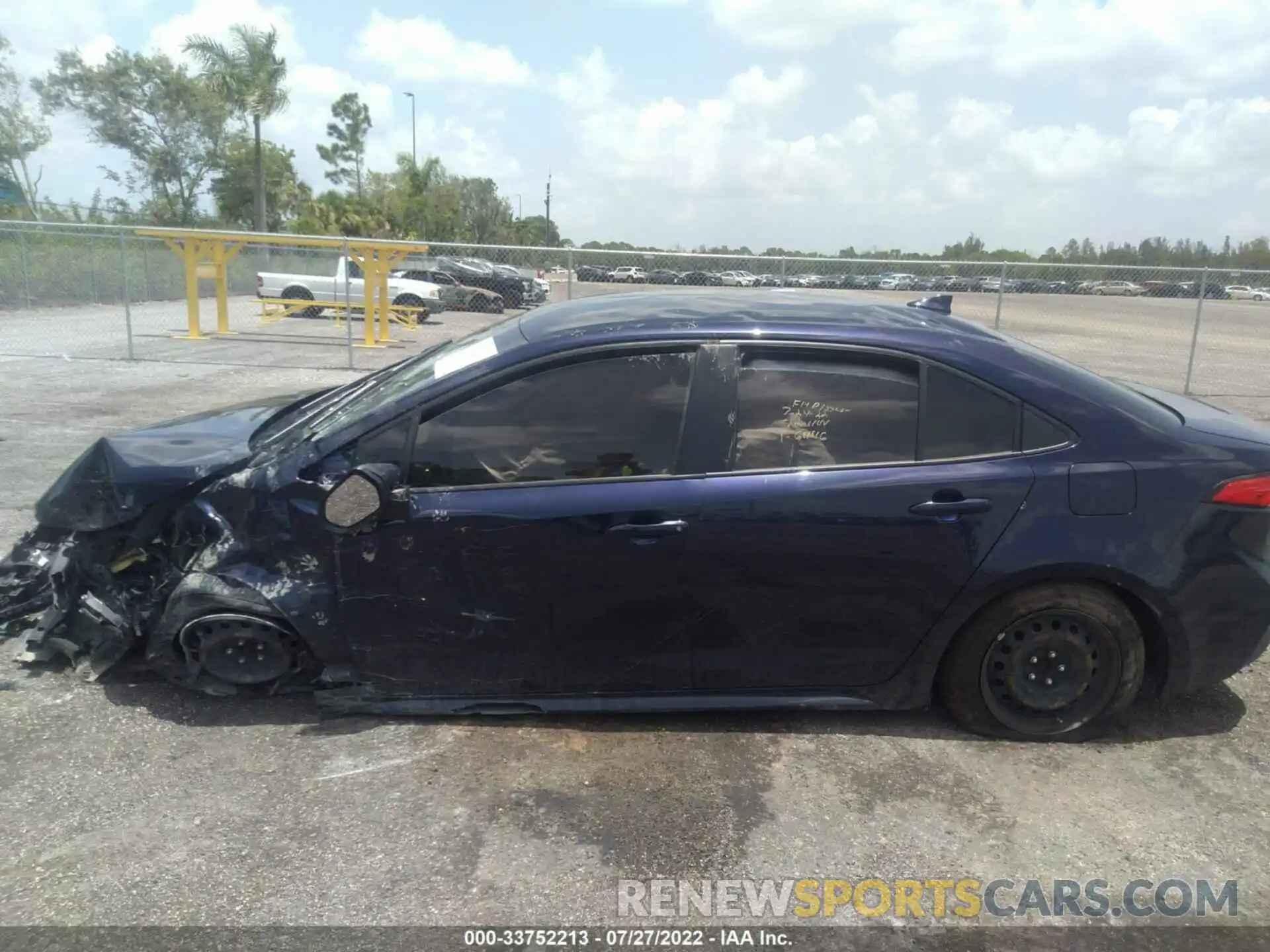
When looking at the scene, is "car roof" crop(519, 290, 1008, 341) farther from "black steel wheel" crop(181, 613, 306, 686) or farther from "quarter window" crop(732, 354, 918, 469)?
"black steel wheel" crop(181, 613, 306, 686)

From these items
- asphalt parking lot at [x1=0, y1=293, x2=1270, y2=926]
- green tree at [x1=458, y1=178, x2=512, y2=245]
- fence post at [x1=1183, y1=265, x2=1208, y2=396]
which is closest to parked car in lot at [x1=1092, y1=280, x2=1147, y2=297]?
fence post at [x1=1183, y1=265, x2=1208, y2=396]

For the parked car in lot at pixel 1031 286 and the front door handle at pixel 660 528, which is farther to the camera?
the parked car in lot at pixel 1031 286

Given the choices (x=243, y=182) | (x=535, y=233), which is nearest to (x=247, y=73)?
(x=243, y=182)

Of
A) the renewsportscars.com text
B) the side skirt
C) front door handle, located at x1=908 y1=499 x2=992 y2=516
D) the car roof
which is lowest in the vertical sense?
the renewsportscars.com text

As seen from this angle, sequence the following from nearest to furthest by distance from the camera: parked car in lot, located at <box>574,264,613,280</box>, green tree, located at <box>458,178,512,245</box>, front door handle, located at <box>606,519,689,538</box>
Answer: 1. front door handle, located at <box>606,519,689,538</box>
2. parked car in lot, located at <box>574,264,613,280</box>
3. green tree, located at <box>458,178,512,245</box>

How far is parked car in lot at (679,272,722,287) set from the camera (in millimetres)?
12383

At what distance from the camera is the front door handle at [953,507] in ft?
10.7

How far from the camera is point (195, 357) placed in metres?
14.6

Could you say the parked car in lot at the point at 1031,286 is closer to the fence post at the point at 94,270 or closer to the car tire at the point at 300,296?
the car tire at the point at 300,296

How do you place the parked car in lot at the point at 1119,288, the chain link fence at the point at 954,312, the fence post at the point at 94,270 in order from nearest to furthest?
1. the chain link fence at the point at 954,312
2. the parked car in lot at the point at 1119,288
3. the fence post at the point at 94,270

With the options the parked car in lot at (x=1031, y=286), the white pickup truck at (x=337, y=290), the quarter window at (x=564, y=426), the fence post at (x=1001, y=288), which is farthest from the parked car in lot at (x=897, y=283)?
the white pickup truck at (x=337, y=290)

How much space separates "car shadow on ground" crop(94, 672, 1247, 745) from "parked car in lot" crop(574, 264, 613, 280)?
10870mm

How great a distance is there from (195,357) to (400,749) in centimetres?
1312

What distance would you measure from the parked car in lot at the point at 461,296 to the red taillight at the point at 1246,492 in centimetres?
2008
